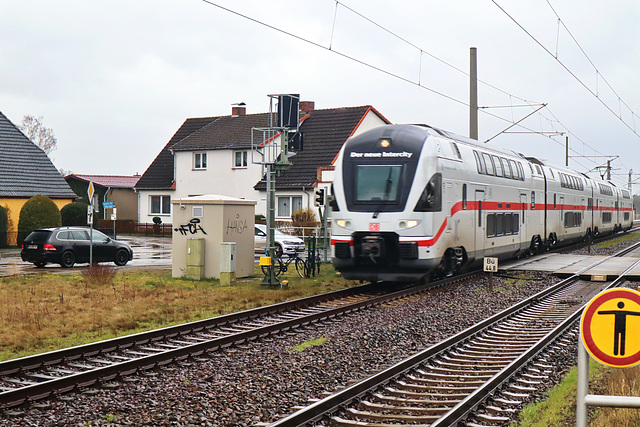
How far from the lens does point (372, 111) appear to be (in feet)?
166

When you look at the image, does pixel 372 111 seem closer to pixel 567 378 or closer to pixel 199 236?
pixel 199 236

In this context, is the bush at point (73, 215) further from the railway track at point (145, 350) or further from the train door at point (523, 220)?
the railway track at point (145, 350)

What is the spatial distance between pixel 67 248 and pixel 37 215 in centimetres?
1233

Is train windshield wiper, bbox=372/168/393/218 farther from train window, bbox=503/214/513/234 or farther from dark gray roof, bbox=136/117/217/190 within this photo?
dark gray roof, bbox=136/117/217/190

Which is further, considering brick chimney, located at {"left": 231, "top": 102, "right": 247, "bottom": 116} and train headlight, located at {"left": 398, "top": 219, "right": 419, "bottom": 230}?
brick chimney, located at {"left": 231, "top": 102, "right": 247, "bottom": 116}

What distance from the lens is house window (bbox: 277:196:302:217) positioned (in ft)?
152

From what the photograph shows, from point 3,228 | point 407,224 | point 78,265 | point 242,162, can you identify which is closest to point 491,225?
point 407,224

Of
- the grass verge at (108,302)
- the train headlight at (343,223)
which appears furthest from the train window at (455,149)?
the grass verge at (108,302)

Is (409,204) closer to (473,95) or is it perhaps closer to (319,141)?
(473,95)

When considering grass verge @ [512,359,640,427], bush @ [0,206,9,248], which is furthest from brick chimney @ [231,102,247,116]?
grass verge @ [512,359,640,427]

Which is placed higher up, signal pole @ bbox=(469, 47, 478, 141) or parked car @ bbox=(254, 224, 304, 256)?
signal pole @ bbox=(469, 47, 478, 141)

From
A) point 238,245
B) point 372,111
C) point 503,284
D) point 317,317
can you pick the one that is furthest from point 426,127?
point 372,111

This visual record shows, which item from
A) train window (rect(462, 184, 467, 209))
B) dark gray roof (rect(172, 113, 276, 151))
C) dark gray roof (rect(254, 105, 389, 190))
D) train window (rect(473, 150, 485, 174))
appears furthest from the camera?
dark gray roof (rect(172, 113, 276, 151))

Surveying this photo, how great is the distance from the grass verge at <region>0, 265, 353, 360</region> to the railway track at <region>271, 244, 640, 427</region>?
5.21m
